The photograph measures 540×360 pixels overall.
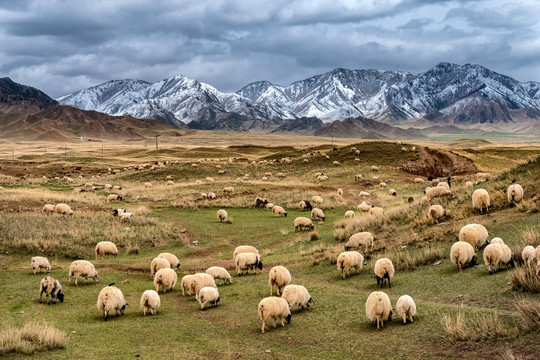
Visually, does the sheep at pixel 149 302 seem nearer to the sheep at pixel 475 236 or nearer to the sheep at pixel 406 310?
the sheep at pixel 406 310

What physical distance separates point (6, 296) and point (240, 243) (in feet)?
45.2

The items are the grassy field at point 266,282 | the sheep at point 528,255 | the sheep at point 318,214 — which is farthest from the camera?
the sheep at point 318,214

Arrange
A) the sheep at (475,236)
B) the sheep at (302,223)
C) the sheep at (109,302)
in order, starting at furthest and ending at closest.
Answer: the sheep at (302,223), the sheep at (475,236), the sheep at (109,302)

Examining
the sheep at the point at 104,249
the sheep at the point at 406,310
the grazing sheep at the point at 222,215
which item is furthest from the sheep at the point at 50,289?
the grazing sheep at the point at 222,215

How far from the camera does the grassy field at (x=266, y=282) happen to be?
9820 mm

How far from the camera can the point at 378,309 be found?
10805mm

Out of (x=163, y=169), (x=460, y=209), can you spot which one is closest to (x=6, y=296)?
(x=460, y=209)

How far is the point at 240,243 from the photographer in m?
27.6

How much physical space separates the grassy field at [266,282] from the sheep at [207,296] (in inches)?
11.5

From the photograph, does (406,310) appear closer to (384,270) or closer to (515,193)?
(384,270)

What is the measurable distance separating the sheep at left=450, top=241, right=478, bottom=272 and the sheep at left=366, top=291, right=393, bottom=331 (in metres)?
4.29

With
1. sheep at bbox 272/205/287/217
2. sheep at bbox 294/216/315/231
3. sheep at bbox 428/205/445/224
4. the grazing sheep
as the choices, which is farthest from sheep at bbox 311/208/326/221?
sheep at bbox 428/205/445/224

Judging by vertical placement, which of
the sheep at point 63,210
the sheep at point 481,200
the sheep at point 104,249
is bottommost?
the sheep at point 104,249

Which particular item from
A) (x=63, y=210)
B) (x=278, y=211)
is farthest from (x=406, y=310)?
(x=63, y=210)
